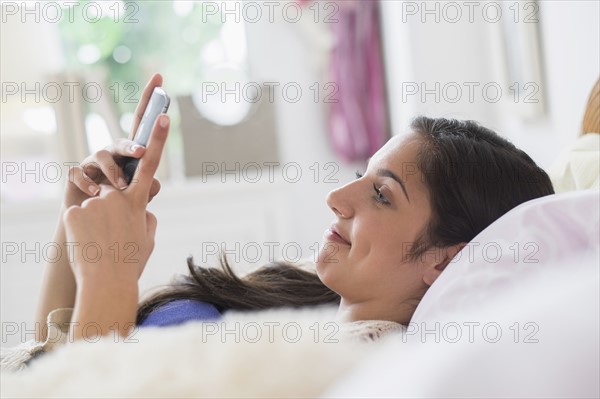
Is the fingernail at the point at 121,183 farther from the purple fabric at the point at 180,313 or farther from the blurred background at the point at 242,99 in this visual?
the blurred background at the point at 242,99

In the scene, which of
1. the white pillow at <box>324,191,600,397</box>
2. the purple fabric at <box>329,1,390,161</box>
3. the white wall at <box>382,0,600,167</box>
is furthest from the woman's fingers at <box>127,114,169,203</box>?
the purple fabric at <box>329,1,390,161</box>

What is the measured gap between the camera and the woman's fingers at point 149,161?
1.01 metres

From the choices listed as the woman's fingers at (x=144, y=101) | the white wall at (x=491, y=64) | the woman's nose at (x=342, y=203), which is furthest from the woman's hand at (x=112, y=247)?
the white wall at (x=491, y=64)

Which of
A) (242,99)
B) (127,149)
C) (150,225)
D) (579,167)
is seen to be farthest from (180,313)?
(242,99)

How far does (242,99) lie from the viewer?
3.20 m

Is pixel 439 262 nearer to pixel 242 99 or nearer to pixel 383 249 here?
pixel 383 249

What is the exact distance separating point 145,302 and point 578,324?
888 millimetres

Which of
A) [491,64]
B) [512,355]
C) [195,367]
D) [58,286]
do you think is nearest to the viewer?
[512,355]

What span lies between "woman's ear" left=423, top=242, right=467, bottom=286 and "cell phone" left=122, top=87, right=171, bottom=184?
0.41 meters

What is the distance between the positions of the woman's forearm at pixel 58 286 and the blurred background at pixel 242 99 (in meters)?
1.09

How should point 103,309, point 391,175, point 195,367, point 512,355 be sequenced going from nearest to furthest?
point 512,355 < point 195,367 < point 103,309 < point 391,175

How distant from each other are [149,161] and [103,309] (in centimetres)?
21

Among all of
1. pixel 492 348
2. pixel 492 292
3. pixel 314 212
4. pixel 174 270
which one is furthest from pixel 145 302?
pixel 314 212

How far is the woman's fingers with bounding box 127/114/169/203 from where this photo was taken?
1.01 meters
